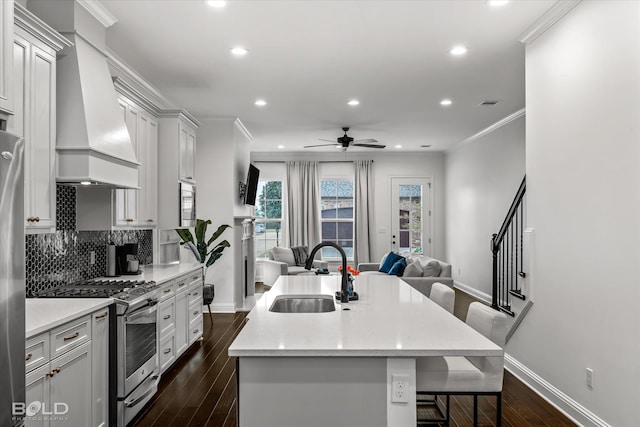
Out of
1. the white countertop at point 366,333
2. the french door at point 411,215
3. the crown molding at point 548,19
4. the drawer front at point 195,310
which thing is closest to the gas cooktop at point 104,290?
the white countertop at point 366,333

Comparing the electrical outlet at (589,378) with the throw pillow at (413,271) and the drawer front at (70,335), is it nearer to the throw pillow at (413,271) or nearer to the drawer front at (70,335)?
the drawer front at (70,335)

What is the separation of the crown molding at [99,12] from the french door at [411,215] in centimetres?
709

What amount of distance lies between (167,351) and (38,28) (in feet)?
8.78

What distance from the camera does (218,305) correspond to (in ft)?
20.3

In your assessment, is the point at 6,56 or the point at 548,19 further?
the point at 548,19

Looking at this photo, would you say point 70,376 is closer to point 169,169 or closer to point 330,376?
point 330,376

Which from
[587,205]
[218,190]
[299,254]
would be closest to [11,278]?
[587,205]

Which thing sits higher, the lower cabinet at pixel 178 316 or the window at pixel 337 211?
the window at pixel 337 211

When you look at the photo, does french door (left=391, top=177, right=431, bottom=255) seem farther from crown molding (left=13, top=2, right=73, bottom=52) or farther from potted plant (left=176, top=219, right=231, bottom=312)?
crown molding (left=13, top=2, right=73, bottom=52)

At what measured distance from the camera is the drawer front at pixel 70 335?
2104 mm

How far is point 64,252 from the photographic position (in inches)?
123

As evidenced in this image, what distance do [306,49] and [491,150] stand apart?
4.43 metres

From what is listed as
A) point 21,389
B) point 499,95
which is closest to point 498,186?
point 499,95

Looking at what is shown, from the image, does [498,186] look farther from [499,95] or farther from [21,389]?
[21,389]
